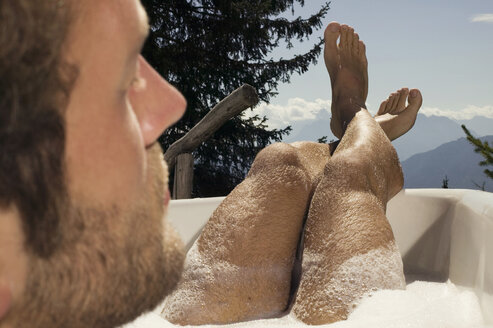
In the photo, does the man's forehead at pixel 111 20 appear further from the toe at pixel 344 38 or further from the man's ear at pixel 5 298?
the toe at pixel 344 38

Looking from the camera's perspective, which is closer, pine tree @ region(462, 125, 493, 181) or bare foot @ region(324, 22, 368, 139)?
bare foot @ region(324, 22, 368, 139)

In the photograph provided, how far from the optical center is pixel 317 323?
1010mm

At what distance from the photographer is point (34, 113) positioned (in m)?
0.31

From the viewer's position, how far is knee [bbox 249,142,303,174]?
1277 mm

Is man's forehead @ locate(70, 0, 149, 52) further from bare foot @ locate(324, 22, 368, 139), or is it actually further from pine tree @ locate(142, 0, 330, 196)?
pine tree @ locate(142, 0, 330, 196)

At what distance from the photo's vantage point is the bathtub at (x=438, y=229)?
1286mm

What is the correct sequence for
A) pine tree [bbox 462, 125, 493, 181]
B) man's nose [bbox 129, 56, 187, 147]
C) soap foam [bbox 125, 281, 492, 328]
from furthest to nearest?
pine tree [bbox 462, 125, 493, 181]
soap foam [bbox 125, 281, 492, 328]
man's nose [bbox 129, 56, 187, 147]

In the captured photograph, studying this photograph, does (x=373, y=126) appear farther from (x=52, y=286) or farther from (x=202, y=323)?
(x=52, y=286)

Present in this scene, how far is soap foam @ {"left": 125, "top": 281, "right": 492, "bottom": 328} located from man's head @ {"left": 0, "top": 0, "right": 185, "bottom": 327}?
0.47 metres

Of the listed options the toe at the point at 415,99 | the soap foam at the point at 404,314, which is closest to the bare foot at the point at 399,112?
the toe at the point at 415,99

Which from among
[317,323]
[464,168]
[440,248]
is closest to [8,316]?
[317,323]

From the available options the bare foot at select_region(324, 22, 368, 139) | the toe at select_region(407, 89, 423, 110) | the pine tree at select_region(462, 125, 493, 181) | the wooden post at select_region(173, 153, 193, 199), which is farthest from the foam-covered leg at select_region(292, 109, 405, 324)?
the pine tree at select_region(462, 125, 493, 181)

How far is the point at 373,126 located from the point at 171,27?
3.88 meters

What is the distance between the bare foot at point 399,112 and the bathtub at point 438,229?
25cm
